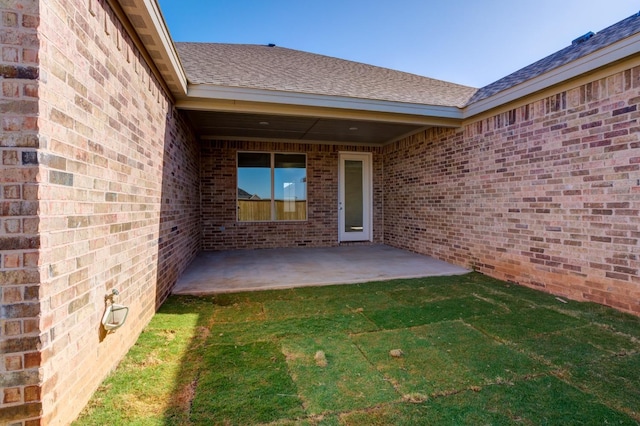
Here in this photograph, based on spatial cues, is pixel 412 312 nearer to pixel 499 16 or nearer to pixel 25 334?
pixel 25 334

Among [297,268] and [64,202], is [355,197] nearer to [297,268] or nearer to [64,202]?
[297,268]

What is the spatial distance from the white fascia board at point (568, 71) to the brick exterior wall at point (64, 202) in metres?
4.75

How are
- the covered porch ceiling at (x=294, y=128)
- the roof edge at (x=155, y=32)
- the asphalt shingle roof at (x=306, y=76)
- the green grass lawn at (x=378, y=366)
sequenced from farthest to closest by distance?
the covered porch ceiling at (x=294, y=128), the asphalt shingle roof at (x=306, y=76), the roof edge at (x=155, y=32), the green grass lawn at (x=378, y=366)

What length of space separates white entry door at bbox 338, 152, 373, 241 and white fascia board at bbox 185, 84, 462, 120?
3168mm

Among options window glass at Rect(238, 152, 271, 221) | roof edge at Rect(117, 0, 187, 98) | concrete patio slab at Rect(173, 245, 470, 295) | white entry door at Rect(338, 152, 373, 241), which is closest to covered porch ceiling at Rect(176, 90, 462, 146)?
window glass at Rect(238, 152, 271, 221)

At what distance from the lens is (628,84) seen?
328 centimetres

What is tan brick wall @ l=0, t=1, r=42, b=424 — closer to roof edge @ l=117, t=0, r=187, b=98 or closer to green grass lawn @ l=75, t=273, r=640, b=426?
green grass lawn @ l=75, t=273, r=640, b=426

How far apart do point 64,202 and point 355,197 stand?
288 inches

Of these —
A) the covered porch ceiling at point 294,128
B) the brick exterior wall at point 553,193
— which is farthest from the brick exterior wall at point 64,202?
the brick exterior wall at point 553,193

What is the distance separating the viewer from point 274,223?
7.94 m

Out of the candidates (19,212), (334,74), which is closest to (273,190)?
(334,74)

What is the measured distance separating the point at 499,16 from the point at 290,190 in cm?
584

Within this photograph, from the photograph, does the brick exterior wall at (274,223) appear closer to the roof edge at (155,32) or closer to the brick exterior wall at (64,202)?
the roof edge at (155,32)

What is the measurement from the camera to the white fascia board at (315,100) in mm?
4488
